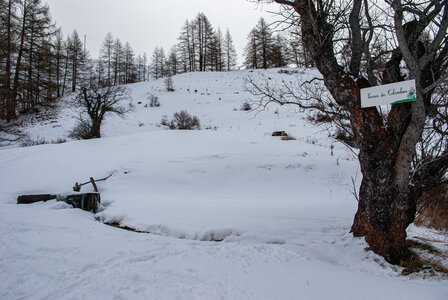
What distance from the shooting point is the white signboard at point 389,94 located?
88.4 inches

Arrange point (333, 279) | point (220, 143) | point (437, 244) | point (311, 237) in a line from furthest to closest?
point (220, 143) < point (311, 237) < point (437, 244) < point (333, 279)

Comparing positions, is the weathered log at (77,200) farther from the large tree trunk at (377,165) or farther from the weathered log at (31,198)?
the large tree trunk at (377,165)

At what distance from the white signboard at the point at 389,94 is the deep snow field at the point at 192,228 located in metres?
1.85

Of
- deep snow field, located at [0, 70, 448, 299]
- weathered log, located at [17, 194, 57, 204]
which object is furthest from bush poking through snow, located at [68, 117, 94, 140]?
weathered log, located at [17, 194, 57, 204]

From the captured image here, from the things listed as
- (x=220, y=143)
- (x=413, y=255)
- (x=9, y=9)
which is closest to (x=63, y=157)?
(x=220, y=143)

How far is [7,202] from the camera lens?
4.60m

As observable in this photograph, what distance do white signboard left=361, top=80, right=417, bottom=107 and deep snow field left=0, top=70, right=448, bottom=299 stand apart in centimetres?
185

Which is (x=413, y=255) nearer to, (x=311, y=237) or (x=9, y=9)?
(x=311, y=237)

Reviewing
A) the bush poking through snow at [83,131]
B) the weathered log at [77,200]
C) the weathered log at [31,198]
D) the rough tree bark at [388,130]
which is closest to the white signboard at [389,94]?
the rough tree bark at [388,130]

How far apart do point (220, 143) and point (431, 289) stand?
7811mm

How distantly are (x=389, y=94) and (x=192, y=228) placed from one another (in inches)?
130

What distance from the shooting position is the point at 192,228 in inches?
141

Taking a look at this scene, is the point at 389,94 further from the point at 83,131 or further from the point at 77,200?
the point at 83,131

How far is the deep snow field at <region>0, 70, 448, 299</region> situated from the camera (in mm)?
2098
